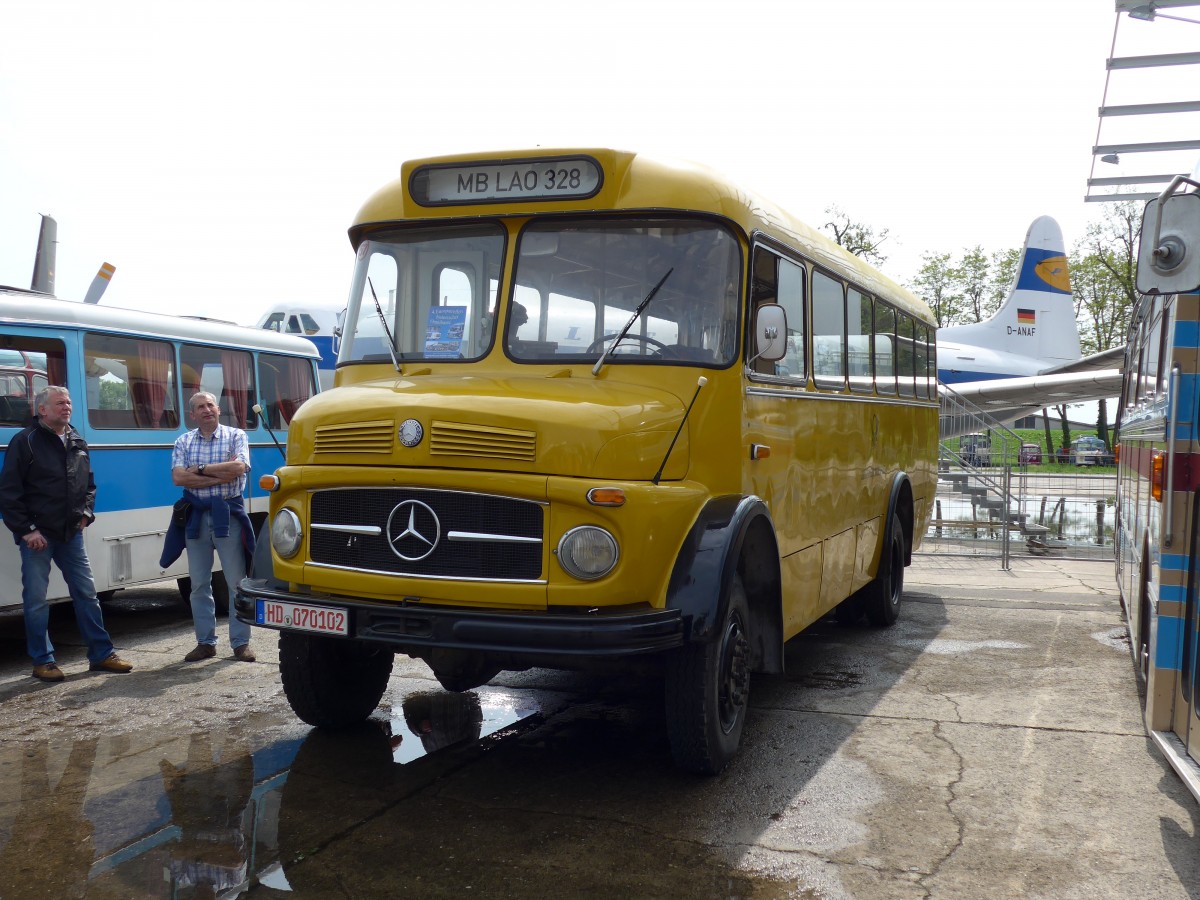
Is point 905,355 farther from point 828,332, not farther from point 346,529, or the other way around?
point 346,529

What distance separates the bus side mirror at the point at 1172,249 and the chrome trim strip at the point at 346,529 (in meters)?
3.43

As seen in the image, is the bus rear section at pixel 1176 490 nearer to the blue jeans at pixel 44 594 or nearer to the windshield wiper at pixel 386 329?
the windshield wiper at pixel 386 329

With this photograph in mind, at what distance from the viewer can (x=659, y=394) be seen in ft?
16.7

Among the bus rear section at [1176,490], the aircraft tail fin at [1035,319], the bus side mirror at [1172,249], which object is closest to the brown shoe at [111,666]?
the bus rear section at [1176,490]

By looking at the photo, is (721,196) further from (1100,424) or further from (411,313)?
(1100,424)

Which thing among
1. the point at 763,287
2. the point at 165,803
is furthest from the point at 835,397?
the point at 165,803

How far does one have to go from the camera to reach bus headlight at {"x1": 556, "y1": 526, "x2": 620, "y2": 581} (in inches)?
181

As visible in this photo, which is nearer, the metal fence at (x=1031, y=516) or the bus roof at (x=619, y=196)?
the bus roof at (x=619, y=196)

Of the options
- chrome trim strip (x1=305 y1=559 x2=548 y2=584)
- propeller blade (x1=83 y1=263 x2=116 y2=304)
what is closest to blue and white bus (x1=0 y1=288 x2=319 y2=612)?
chrome trim strip (x1=305 y1=559 x2=548 y2=584)

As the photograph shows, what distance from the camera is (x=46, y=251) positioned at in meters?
21.6

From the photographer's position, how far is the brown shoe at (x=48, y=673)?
731cm

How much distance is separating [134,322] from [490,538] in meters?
5.97

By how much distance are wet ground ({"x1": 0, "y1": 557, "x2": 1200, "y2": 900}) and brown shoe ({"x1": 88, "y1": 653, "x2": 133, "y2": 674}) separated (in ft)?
0.26

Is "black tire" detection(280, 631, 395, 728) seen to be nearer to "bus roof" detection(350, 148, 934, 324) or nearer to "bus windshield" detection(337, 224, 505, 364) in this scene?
"bus windshield" detection(337, 224, 505, 364)
